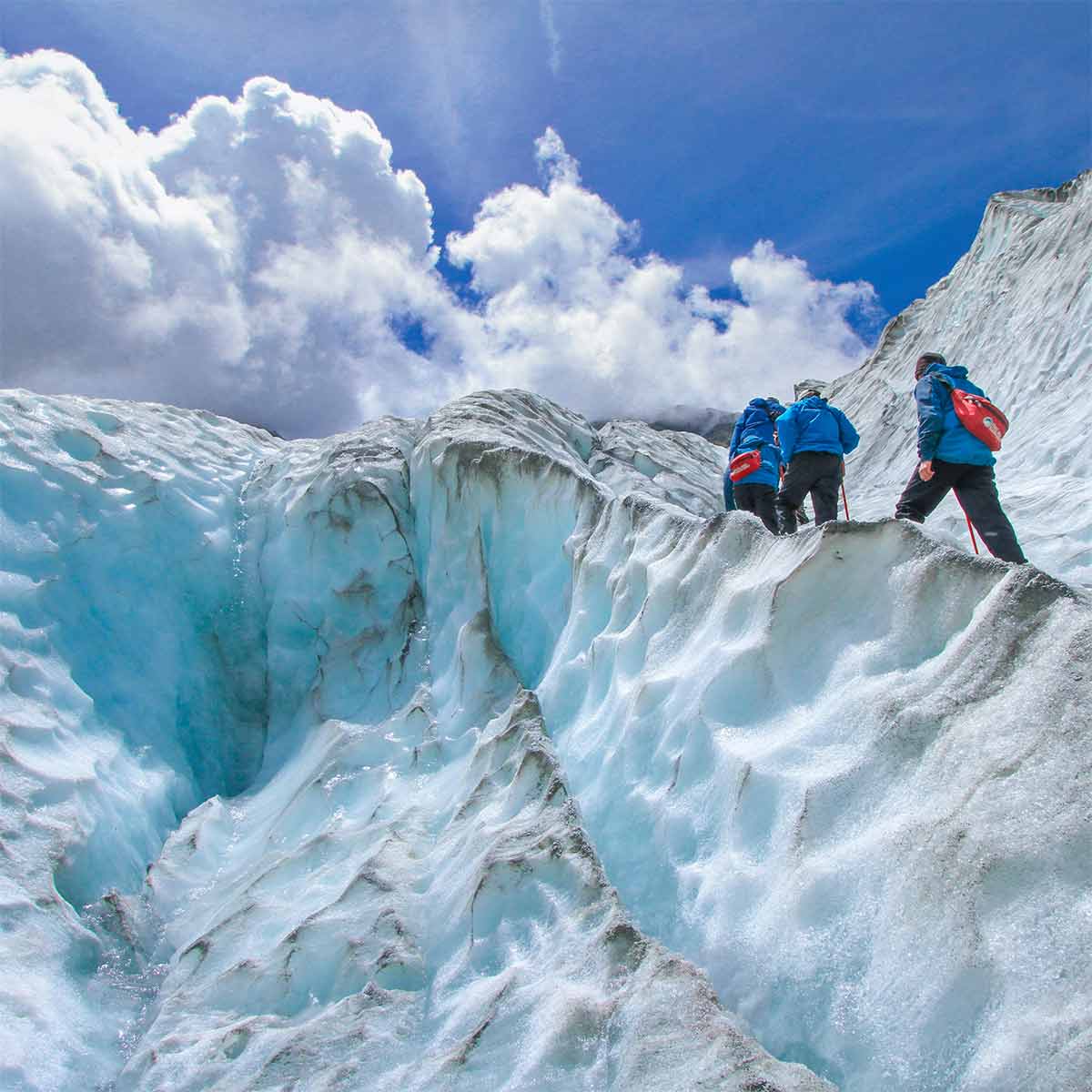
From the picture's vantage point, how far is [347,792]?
15.3 feet

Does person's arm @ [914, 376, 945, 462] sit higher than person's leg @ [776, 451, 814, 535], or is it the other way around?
person's leg @ [776, 451, 814, 535]

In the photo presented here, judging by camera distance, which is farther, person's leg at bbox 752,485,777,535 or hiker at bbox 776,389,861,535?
person's leg at bbox 752,485,777,535

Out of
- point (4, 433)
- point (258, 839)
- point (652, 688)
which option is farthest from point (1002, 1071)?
point (4, 433)

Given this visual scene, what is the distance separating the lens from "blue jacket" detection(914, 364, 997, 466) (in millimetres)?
4637

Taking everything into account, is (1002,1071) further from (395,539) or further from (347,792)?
(395,539)

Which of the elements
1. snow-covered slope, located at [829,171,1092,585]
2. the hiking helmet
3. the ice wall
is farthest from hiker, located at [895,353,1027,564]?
the ice wall

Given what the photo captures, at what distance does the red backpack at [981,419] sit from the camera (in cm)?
460

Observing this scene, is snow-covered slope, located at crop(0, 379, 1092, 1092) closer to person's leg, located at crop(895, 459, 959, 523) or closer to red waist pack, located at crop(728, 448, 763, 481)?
red waist pack, located at crop(728, 448, 763, 481)

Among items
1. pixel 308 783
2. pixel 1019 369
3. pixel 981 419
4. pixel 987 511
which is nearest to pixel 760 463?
pixel 981 419

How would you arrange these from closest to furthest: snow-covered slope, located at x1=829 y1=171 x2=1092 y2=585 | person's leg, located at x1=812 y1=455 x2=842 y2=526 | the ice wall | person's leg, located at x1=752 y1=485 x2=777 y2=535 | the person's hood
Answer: the ice wall
the person's hood
person's leg, located at x1=812 y1=455 x2=842 y2=526
person's leg, located at x1=752 y1=485 x2=777 y2=535
snow-covered slope, located at x1=829 y1=171 x2=1092 y2=585

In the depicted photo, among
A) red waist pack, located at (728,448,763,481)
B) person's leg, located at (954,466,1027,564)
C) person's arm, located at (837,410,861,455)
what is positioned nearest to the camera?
person's leg, located at (954,466,1027,564)

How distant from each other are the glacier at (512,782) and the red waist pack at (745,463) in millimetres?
1361

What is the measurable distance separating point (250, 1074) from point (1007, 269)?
15.4m

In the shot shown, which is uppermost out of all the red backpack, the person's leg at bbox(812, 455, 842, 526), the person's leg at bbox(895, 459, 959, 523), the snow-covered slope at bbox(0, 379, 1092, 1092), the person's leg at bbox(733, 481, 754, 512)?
the person's leg at bbox(733, 481, 754, 512)
